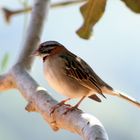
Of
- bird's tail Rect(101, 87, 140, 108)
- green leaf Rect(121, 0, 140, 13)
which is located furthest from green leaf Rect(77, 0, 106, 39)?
bird's tail Rect(101, 87, 140, 108)

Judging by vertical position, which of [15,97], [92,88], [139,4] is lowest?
[15,97]

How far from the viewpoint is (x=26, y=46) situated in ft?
5.29

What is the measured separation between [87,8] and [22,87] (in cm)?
29

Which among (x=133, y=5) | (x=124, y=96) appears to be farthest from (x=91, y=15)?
(x=124, y=96)

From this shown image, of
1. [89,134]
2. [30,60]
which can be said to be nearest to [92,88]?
[30,60]

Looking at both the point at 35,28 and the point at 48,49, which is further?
the point at 48,49

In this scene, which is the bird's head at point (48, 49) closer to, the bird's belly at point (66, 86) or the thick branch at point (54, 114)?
the bird's belly at point (66, 86)

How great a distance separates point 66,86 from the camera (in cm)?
165

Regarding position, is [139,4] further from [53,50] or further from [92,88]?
[53,50]

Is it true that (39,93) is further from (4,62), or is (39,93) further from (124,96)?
(124,96)

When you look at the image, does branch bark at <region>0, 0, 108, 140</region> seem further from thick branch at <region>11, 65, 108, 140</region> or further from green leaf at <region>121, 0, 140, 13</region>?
green leaf at <region>121, 0, 140, 13</region>

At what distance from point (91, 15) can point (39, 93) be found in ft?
0.95

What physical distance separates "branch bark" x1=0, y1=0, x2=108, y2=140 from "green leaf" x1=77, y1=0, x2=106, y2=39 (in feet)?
0.46

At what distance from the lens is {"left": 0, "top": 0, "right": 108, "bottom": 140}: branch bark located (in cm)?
100
